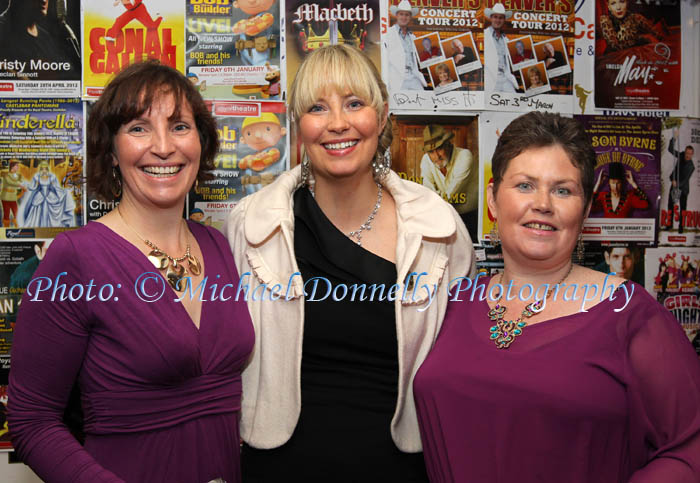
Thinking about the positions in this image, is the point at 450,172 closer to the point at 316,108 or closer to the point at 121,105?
the point at 316,108

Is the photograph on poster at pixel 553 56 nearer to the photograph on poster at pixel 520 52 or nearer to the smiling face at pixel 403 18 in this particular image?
the photograph on poster at pixel 520 52

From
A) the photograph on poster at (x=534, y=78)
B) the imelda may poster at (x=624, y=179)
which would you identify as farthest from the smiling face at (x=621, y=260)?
the photograph on poster at (x=534, y=78)

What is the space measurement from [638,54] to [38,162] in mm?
2313

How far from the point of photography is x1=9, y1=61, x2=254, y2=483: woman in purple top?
48.7 inches

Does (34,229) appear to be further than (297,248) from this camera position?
Yes

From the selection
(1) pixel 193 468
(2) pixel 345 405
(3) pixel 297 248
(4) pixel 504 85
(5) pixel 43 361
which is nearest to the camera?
(5) pixel 43 361

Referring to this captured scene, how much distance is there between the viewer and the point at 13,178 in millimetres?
2027

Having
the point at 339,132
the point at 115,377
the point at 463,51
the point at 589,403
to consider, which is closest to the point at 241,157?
the point at 339,132

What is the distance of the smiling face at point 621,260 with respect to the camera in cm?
223

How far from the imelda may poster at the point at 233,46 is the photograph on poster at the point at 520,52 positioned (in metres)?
0.88

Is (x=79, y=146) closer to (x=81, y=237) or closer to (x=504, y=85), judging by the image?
(x=81, y=237)

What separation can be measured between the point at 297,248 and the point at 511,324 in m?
0.63

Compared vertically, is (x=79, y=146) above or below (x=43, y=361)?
above

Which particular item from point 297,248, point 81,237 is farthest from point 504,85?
point 81,237
